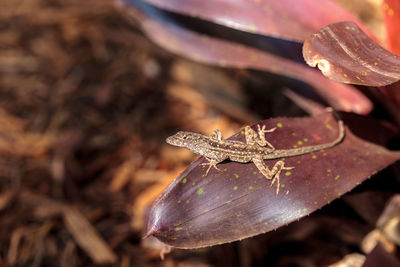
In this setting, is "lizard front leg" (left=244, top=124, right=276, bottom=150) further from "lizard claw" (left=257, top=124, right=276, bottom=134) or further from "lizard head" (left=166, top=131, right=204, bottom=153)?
"lizard head" (left=166, top=131, right=204, bottom=153)

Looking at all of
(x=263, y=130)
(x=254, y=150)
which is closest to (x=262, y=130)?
(x=263, y=130)

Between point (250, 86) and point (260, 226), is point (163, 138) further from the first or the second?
point (260, 226)

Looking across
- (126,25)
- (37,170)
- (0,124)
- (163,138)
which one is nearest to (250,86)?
(163,138)

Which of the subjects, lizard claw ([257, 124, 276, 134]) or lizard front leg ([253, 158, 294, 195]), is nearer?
lizard front leg ([253, 158, 294, 195])

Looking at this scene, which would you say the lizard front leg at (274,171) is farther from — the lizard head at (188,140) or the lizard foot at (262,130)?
the lizard head at (188,140)

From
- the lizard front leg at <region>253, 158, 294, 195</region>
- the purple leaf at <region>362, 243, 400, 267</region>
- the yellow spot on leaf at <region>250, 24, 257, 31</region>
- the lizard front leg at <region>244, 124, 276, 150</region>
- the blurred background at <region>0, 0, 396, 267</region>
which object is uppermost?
the yellow spot on leaf at <region>250, 24, 257, 31</region>

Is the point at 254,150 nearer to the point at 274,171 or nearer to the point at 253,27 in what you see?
the point at 274,171

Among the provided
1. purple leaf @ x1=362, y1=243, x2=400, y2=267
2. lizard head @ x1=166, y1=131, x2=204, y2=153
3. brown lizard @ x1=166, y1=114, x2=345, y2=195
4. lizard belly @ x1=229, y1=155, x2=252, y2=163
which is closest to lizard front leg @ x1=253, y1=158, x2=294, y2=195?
brown lizard @ x1=166, y1=114, x2=345, y2=195
